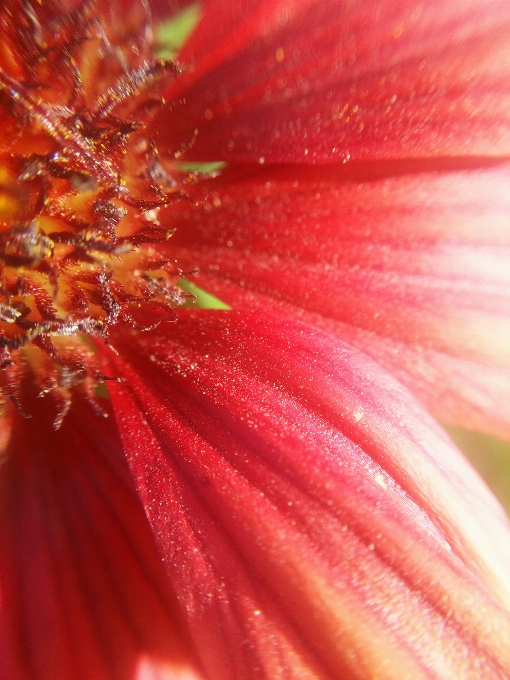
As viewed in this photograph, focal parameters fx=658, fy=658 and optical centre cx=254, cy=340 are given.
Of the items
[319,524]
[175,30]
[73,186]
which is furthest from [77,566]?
[175,30]

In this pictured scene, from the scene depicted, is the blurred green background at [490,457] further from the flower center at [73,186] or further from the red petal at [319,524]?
the flower center at [73,186]

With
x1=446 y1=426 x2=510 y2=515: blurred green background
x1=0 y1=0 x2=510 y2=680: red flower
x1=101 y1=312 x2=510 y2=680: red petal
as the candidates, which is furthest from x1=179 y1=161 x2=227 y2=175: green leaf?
x1=446 y1=426 x2=510 y2=515: blurred green background

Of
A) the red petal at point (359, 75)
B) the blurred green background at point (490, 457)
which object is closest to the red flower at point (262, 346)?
the red petal at point (359, 75)

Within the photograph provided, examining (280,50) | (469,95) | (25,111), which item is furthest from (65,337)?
(469,95)

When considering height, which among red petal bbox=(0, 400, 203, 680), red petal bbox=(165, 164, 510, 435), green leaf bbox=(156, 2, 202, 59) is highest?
green leaf bbox=(156, 2, 202, 59)

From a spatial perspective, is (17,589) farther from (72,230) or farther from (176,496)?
(72,230)

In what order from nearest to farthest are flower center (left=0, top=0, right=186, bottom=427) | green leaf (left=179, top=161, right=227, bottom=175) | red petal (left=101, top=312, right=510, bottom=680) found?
red petal (left=101, top=312, right=510, bottom=680), flower center (left=0, top=0, right=186, bottom=427), green leaf (left=179, top=161, right=227, bottom=175)

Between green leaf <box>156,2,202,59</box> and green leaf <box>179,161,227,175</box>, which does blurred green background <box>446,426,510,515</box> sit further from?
green leaf <box>156,2,202,59</box>

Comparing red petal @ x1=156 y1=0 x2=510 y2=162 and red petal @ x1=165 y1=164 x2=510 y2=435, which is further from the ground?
red petal @ x1=156 y1=0 x2=510 y2=162

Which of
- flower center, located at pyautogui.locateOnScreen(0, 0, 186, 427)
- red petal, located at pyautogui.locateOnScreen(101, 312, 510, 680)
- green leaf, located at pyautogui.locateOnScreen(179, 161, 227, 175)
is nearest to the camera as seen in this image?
red petal, located at pyautogui.locateOnScreen(101, 312, 510, 680)
